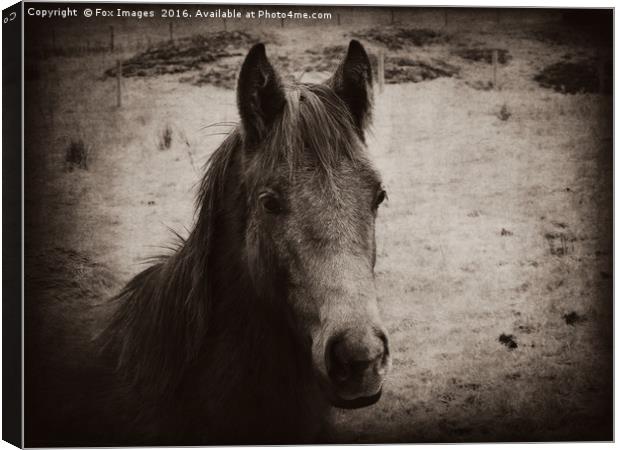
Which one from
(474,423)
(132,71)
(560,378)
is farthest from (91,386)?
(560,378)

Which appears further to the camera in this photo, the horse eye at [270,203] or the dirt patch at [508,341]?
the dirt patch at [508,341]

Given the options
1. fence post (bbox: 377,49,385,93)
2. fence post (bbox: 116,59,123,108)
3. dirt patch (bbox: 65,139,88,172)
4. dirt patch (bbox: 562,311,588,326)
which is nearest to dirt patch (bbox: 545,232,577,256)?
dirt patch (bbox: 562,311,588,326)

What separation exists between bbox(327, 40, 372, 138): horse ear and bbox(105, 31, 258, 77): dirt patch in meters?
0.80

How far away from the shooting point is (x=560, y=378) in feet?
15.4

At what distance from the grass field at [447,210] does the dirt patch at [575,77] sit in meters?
0.03

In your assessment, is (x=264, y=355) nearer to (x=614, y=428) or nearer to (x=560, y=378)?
(x=560, y=378)

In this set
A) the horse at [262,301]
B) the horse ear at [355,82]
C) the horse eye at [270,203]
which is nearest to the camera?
the horse at [262,301]

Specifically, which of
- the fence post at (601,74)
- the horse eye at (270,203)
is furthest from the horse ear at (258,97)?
the fence post at (601,74)

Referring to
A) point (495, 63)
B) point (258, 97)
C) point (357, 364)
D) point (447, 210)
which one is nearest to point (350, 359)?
point (357, 364)

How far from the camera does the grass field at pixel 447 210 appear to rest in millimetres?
4312

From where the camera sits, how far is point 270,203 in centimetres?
361

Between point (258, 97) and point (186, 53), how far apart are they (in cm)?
90

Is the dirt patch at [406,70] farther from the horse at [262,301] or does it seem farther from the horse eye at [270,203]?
the horse eye at [270,203]

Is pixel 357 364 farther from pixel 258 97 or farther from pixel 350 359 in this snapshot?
pixel 258 97
